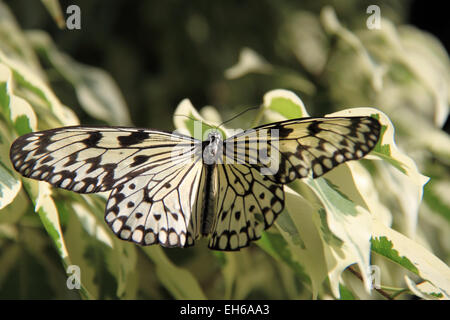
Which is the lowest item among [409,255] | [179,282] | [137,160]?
[179,282]

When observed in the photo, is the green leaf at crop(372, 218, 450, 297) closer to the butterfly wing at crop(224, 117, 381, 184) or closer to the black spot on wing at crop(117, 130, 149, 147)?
the butterfly wing at crop(224, 117, 381, 184)

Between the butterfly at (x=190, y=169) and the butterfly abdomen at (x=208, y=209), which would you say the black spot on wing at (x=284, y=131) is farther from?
the butterfly abdomen at (x=208, y=209)

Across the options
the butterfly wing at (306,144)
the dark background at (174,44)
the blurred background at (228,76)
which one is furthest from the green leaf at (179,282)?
the dark background at (174,44)

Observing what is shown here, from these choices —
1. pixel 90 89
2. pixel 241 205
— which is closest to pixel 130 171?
pixel 241 205

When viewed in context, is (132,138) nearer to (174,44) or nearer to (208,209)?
(208,209)

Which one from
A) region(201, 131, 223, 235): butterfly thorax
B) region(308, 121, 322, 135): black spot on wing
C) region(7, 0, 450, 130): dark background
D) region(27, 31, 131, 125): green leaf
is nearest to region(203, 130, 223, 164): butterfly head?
region(201, 131, 223, 235): butterfly thorax
